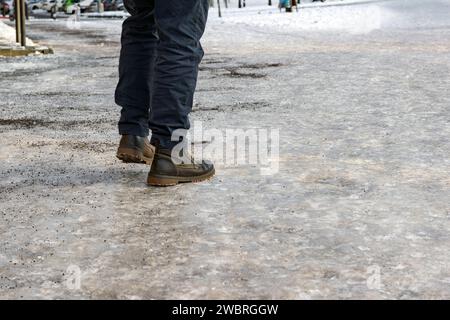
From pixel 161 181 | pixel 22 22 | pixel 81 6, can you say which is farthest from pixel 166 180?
pixel 81 6

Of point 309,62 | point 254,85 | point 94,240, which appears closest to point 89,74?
point 254,85

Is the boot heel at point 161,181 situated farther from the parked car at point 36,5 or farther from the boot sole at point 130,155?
the parked car at point 36,5

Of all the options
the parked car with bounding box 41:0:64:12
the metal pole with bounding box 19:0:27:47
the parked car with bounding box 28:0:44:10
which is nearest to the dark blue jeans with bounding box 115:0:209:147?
the metal pole with bounding box 19:0:27:47

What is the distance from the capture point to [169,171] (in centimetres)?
283

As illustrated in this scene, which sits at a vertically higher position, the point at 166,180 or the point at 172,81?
the point at 172,81

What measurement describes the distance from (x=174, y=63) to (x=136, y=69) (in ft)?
1.12

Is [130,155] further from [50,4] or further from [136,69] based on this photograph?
[50,4]

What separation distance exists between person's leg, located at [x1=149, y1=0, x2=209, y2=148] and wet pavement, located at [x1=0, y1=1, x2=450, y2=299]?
10.1 inches

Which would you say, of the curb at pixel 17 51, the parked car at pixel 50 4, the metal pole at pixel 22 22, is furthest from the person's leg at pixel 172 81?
the parked car at pixel 50 4

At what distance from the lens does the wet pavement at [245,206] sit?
1.86 m

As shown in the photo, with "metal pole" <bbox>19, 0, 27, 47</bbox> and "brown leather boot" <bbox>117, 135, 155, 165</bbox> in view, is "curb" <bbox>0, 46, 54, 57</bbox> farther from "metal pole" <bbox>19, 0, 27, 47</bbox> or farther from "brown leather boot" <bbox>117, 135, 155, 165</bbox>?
"brown leather boot" <bbox>117, 135, 155, 165</bbox>

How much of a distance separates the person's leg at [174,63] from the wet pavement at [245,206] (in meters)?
0.26

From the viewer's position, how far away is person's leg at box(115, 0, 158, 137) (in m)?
3.09

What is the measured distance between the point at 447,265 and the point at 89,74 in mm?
5339
